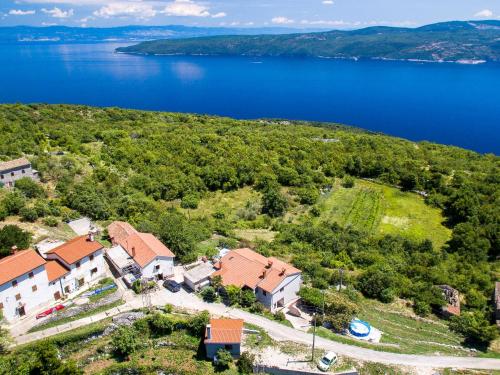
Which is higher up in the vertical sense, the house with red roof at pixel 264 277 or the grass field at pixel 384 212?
the house with red roof at pixel 264 277

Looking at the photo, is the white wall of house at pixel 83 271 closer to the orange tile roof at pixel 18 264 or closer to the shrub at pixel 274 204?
the orange tile roof at pixel 18 264

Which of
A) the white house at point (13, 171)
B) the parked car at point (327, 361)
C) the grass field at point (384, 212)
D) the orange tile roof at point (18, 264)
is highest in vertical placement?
the white house at point (13, 171)

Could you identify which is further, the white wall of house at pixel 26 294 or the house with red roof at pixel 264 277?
the house with red roof at pixel 264 277

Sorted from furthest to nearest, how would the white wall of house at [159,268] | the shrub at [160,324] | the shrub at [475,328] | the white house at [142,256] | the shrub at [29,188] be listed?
the shrub at [29,188] < the white house at [142,256] < the white wall of house at [159,268] < the shrub at [475,328] < the shrub at [160,324]

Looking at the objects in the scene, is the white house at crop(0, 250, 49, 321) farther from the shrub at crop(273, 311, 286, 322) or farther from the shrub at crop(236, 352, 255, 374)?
the shrub at crop(273, 311, 286, 322)

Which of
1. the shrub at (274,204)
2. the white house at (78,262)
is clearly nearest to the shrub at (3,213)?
the white house at (78,262)

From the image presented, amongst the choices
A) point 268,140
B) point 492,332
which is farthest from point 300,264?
point 268,140

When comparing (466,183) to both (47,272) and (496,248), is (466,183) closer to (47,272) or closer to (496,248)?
(496,248)
